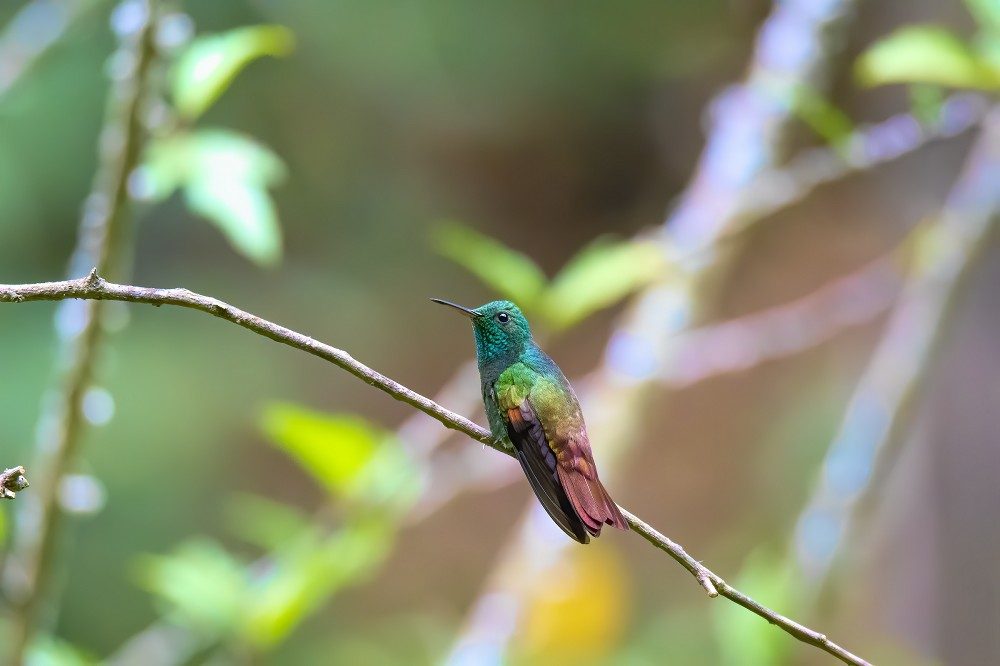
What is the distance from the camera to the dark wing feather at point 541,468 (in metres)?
0.91

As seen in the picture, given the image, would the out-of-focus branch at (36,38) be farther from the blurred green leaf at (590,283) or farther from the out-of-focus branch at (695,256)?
the out-of-focus branch at (695,256)

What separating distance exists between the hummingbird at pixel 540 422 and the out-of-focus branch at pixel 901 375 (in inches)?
59.2

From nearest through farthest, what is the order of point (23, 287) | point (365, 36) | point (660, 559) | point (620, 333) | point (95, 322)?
point (23, 287), point (95, 322), point (620, 333), point (365, 36), point (660, 559)

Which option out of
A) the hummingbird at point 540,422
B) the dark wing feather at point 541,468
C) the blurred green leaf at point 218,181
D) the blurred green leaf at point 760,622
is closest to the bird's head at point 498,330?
the hummingbird at point 540,422

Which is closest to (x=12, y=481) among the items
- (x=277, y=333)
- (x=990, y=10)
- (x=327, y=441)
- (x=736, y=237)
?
(x=277, y=333)

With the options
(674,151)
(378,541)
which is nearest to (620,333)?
(378,541)

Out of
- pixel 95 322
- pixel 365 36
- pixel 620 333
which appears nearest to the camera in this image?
pixel 95 322

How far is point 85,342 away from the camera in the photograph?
4.96ft

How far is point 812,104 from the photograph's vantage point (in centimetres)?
194

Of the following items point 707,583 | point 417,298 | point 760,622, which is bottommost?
point 707,583

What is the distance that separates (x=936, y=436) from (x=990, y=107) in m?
1.99

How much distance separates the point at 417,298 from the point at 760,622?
183 inches

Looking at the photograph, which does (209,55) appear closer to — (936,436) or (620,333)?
(620,333)

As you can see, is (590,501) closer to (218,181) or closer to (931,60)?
(218,181)
